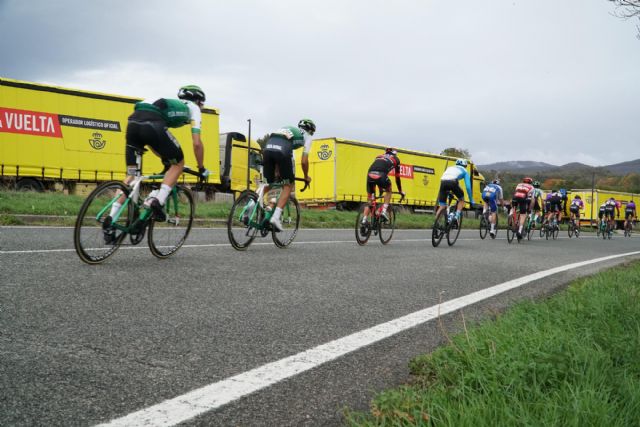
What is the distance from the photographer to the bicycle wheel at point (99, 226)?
5.20 m

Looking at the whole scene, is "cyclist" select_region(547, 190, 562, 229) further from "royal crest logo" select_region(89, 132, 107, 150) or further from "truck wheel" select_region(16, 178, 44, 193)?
"truck wheel" select_region(16, 178, 44, 193)

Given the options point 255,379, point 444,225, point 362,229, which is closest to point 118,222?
point 255,379

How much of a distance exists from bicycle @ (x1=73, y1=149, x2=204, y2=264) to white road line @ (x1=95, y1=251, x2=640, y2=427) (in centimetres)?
307

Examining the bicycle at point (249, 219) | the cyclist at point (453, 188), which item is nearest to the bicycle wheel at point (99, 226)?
the bicycle at point (249, 219)

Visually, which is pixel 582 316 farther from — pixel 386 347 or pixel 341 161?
pixel 341 161

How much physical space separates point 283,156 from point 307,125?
647 mm

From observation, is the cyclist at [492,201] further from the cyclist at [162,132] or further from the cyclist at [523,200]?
the cyclist at [162,132]

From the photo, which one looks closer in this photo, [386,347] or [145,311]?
[386,347]

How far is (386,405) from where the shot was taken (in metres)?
2.07

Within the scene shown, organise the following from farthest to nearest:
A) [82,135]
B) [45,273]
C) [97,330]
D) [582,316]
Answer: [82,135] → [45,273] → [582,316] → [97,330]

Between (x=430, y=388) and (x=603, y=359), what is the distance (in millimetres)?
897

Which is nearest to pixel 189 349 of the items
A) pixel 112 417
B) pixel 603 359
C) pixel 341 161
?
pixel 112 417

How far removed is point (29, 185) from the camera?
18.5 meters

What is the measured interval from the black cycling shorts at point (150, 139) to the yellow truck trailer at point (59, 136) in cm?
1457
